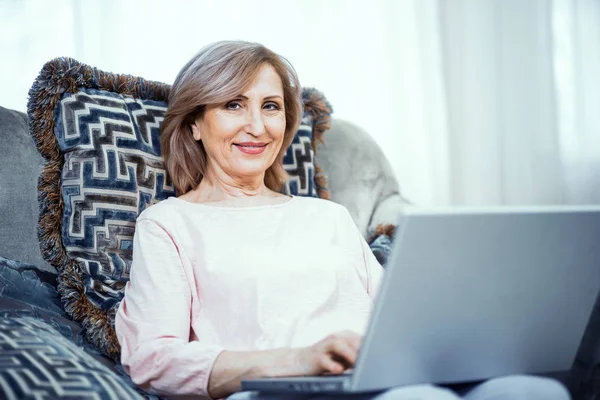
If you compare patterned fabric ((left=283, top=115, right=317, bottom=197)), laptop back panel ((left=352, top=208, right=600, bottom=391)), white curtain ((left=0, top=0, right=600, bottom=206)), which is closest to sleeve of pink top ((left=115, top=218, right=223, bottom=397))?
laptop back panel ((left=352, top=208, right=600, bottom=391))

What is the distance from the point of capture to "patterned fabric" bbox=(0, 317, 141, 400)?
0.88 metres

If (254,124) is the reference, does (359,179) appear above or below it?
below

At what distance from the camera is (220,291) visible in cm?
118

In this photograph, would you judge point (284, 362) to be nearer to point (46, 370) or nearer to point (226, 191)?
point (46, 370)

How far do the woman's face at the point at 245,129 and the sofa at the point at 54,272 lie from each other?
32 cm

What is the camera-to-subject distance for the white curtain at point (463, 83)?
2383mm

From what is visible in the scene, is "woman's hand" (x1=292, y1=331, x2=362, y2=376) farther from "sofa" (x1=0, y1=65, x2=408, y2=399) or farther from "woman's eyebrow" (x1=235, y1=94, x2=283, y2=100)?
"woman's eyebrow" (x1=235, y1=94, x2=283, y2=100)

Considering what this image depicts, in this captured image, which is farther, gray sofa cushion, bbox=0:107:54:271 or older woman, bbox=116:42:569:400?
gray sofa cushion, bbox=0:107:54:271

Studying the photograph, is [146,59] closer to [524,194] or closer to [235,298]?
[235,298]

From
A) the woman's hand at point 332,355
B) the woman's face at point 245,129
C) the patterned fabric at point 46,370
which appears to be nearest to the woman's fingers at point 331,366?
the woman's hand at point 332,355

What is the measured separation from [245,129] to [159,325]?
0.46 m

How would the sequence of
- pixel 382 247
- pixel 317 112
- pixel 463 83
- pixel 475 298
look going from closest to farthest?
pixel 475 298
pixel 382 247
pixel 317 112
pixel 463 83

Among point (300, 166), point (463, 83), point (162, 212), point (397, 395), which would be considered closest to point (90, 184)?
point (162, 212)

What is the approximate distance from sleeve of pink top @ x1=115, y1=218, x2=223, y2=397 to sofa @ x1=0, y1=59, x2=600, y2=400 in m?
0.06
